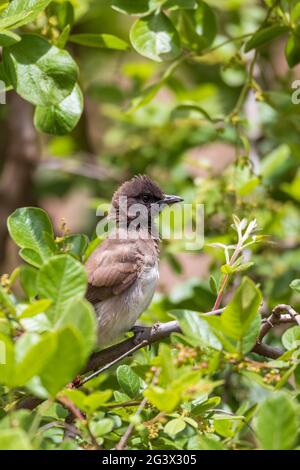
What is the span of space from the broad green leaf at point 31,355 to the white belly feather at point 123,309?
1824 mm

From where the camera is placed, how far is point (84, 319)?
1.69 metres

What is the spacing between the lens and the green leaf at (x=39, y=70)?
260 centimetres

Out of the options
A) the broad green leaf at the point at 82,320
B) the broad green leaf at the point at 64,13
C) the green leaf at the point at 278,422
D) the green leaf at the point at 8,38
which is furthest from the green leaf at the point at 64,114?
the green leaf at the point at 278,422

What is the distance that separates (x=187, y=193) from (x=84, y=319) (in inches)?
115

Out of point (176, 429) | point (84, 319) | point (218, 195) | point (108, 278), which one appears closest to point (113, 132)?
point (218, 195)

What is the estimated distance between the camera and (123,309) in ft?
11.6

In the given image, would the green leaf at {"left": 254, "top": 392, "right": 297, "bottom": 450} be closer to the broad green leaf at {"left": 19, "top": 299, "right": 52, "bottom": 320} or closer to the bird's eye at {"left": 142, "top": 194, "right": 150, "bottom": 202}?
the broad green leaf at {"left": 19, "top": 299, "right": 52, "bottom": 320}

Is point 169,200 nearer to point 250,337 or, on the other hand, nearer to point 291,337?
point 291,337

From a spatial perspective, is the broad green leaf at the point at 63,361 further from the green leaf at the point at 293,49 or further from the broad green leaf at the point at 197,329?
the green leaf at the point at 293,49

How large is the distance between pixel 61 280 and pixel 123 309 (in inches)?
66.9

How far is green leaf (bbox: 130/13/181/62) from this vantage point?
3.07 metres

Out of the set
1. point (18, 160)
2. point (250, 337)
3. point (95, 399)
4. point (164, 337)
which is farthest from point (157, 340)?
point (18, 160)

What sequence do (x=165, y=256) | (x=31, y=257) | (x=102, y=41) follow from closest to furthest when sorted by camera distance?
(x=31, y=257)
(x=102, y=41)
(x=165, y=256)

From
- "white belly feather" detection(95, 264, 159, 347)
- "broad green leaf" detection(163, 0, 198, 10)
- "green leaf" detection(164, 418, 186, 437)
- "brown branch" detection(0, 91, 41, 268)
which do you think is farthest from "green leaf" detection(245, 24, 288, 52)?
"brown branch" detection(0, 91, 41, 268)
